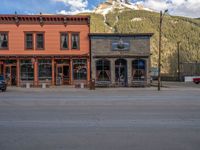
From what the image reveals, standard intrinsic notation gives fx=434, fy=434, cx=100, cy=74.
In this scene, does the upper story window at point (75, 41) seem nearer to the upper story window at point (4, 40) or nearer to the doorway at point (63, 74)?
the doorway at point (63, 74)

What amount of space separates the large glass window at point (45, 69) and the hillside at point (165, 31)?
92.6 m

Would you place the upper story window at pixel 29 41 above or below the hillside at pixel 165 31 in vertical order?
below

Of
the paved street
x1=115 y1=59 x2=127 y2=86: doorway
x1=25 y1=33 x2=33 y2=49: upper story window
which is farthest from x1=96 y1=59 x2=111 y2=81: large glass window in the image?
the paved street

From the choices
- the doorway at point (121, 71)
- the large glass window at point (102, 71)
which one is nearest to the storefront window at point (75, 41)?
the large glass window at point (102, 71)

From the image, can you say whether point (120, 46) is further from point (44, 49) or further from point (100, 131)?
point (100, 131)

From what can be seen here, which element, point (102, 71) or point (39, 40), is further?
point (39, 40)

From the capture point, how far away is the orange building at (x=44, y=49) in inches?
1935

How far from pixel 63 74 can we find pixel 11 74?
19.4 ft

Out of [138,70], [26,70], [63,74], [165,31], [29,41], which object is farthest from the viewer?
[165,31]

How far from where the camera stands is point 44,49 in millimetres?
49562

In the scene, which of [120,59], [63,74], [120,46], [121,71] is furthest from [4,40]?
[121,71]

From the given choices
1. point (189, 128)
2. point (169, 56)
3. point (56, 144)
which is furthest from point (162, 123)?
point (169, 56)

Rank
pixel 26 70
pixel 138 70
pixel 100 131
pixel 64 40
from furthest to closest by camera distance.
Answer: pixel 64 40
pixel 138 70
pixel 26 70
pixel 100 131

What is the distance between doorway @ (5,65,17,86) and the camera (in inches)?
1949
